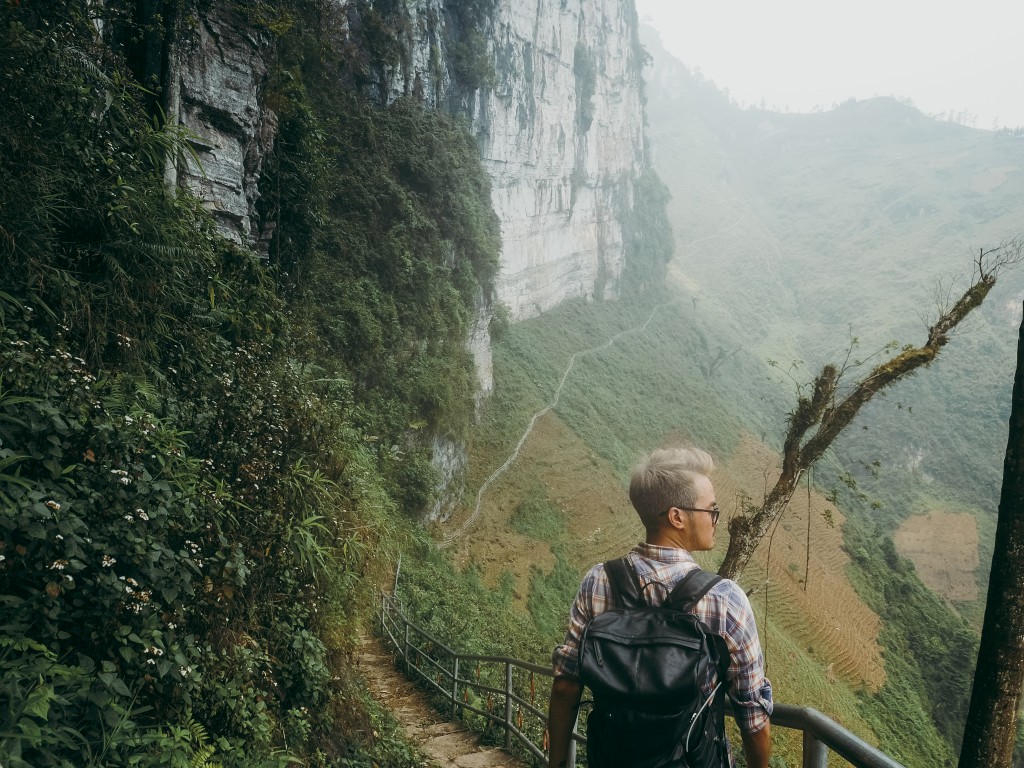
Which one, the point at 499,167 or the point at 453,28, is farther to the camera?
the point at 499,167

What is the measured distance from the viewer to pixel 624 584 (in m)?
1.68

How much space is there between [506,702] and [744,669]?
12.4 ft

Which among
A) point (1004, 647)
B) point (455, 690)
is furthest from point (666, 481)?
point (455, 690)

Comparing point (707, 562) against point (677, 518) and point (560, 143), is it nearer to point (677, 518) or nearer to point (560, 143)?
point (677, 518)

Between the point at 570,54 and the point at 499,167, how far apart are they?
490 inches

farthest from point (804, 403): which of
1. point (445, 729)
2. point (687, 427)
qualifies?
point (687, 427)

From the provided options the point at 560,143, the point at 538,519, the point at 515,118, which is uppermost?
the point at 560,143

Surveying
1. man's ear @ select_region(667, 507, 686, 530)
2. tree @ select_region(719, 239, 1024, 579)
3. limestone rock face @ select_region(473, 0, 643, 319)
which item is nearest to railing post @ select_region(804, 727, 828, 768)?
man's ear @ select_region(667, 507, 686, 530)

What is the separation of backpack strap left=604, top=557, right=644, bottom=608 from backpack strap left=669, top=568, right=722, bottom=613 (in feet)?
0.33

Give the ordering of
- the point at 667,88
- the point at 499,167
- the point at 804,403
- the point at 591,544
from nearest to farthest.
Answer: the point at 804,403, the point at 591,544, the point at 499,167, the point at 667,88

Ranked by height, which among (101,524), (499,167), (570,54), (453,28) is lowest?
(101,524)

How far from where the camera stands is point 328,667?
14.0 ft

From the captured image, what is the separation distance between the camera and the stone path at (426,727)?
4.86 meters

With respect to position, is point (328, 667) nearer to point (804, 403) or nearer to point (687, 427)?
point (804, 403)
